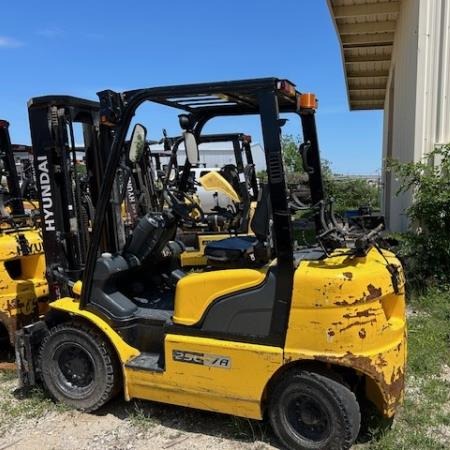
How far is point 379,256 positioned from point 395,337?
1.99 feet

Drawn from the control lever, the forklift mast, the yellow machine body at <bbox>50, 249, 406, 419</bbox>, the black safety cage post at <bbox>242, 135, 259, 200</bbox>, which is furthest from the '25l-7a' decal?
the black safety cage post at <bbox>242, 135, 259, 200</bbox>

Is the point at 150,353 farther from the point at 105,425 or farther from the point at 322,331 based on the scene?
the point at 322,331

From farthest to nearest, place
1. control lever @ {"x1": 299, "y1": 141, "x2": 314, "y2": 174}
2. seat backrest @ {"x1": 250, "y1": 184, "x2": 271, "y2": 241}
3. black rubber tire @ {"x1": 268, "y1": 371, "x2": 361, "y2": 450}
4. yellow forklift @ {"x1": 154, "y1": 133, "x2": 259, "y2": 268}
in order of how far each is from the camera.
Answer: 1. yellow forklift @ {"x1": 154, "y1": 133, "x2": 259, "y2": 268}
2. control lever @ {"x1": 299, "y1": 141, "x2": 314, "y2": 174}
3. seat backrest @ {"x1": 250, "y1": 184, "x2": 271, "y2": 241}
4. black rubber tire @ {"x1": 268, "y1": 371, "x2": 361, "y2": 450}

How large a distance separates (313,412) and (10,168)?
16.1ft

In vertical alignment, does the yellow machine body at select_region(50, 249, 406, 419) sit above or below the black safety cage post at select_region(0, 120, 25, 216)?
below

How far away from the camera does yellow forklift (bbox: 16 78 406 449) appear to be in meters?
3.32

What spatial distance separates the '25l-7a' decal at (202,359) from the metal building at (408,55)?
17.7ft

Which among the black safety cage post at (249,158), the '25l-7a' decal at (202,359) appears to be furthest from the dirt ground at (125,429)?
the black safety cage post at (249,158)

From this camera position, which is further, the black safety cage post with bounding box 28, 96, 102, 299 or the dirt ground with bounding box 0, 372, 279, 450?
the black safety cage post with bounding box 28, 96, 102, 299

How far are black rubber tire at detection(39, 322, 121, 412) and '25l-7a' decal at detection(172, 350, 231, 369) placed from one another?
66 cm

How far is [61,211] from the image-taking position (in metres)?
4.83

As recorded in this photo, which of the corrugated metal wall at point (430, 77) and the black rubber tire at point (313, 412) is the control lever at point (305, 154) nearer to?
the black rubber tire at point (313, 412)

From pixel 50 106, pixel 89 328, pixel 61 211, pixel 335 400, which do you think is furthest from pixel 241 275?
pixel 50 106

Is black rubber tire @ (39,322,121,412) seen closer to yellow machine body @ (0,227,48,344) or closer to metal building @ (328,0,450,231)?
yellow machine body @ (0,227,48,344)
